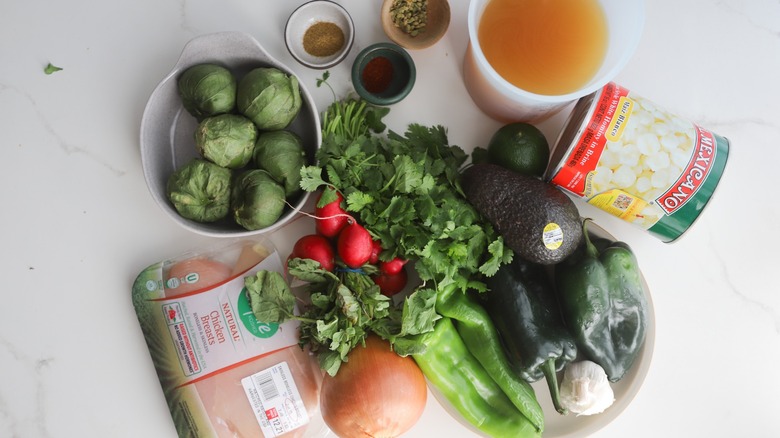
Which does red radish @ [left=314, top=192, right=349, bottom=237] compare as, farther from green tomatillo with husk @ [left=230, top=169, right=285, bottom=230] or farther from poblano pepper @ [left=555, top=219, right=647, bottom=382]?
poblano pepper @ [left=555, top=219, right=647, bottom=382]

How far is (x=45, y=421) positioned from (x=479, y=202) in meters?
0.94

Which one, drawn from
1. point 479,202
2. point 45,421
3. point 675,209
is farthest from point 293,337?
point 675,209

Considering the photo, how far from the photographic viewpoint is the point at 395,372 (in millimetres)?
924

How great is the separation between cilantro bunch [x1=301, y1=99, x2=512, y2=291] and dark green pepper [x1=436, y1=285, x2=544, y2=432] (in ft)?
0.11

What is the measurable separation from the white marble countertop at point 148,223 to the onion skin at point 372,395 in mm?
159

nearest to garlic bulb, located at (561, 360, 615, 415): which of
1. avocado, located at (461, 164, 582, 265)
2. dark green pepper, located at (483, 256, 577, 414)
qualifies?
dark green pepper, located at (483, 256, 577, 414)

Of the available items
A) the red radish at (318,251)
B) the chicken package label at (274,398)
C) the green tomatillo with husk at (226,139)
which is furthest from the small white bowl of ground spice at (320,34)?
the chicken package label at (274,398)

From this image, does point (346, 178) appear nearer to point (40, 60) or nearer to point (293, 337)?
point (293, 337)

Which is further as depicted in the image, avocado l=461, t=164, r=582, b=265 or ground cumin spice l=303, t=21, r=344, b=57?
ground cumin spice l=303, t=21, r=344, b=57

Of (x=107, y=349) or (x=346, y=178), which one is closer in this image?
(x=346, y=178)

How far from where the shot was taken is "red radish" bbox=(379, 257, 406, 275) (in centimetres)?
95

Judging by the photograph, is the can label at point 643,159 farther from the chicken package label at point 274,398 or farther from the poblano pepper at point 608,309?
the chicken package label at point 274,398

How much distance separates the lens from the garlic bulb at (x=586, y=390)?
89 centimetres

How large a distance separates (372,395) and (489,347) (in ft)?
0.73
